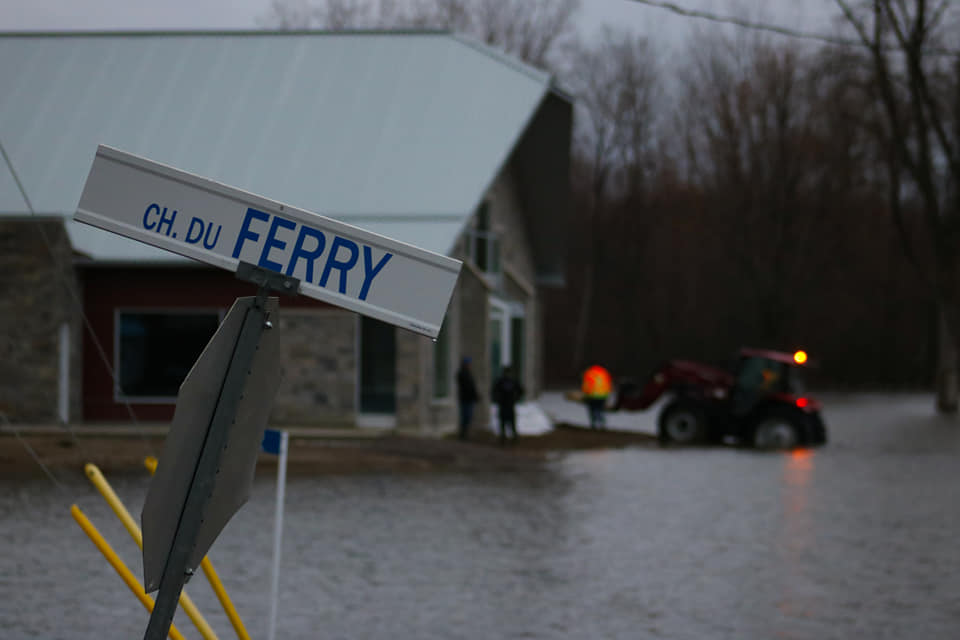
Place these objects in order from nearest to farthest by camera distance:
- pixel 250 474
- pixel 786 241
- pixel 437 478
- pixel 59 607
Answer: pixel 250 474, pixel 59 607, pixel 437 478, pixel 786 241

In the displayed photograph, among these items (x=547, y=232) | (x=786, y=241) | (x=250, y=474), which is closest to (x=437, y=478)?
(x=250, y=474)

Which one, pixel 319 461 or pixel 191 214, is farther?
pixel 319 461

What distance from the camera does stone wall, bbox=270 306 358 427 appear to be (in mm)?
26156

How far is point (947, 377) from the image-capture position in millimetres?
43938

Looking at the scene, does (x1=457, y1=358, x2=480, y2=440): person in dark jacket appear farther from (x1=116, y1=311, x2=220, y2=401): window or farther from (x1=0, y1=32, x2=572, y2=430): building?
(x1=116, y1=311, x2=220, y2=401): window

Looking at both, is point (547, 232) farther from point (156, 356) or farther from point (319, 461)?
point (319, 461)

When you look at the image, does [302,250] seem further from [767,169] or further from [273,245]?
[767,169]

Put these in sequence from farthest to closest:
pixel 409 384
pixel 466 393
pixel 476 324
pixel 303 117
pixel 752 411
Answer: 1. pixel 476 324
2. pixel 752 411
3. pixel 409 384
4. pixel 466 393
5. pixel 303 117

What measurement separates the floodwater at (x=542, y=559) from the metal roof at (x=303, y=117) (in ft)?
10.6

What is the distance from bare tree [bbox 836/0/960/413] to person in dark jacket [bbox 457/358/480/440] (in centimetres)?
2006

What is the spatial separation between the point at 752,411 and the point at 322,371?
833 centimetres

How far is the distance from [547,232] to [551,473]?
22.3 m

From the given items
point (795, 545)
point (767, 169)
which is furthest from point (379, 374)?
point (767, 169)

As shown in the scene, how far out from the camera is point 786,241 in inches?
2373
